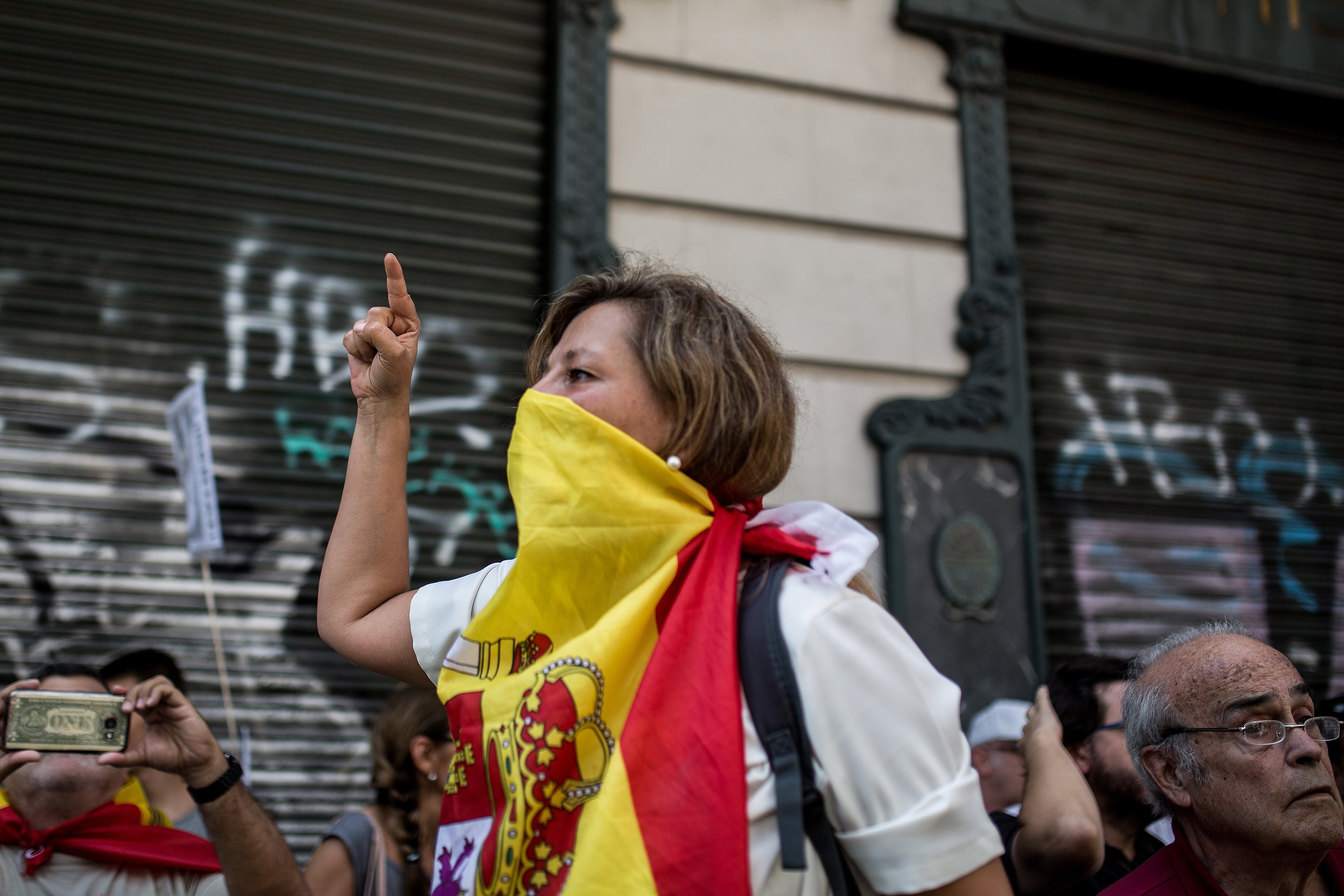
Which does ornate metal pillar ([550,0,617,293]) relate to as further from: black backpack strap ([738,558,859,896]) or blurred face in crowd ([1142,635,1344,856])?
black backpack strap ([738,558,859,896])

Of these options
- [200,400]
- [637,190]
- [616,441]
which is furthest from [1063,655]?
[616,441]

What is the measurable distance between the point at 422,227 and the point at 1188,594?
164 inches

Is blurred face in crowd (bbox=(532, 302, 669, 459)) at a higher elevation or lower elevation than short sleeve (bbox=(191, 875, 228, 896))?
higher

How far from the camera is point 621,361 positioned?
1.85 metres

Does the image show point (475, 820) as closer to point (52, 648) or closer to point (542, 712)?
point (542, 712)

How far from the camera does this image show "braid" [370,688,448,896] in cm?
335

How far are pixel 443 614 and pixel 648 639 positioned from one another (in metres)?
0.44

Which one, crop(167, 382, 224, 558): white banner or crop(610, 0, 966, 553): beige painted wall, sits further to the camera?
crop(610, 0, 966, 553): beige painted wall

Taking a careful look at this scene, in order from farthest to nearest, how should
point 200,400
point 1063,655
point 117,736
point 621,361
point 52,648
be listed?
1. point 1063,655
2. point 52,648
3. point 200,400
4. point 117,736
5. point 621,361

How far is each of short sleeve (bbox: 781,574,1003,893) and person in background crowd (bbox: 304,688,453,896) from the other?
75.5 inches

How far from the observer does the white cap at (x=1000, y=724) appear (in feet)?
13.8

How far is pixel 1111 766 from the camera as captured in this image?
335 cm

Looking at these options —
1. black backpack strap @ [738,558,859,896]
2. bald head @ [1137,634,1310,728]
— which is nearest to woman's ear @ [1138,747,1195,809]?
bald head @ [1137,634,1310,728]

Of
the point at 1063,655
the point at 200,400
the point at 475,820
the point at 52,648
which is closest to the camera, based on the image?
the point at 475,820
